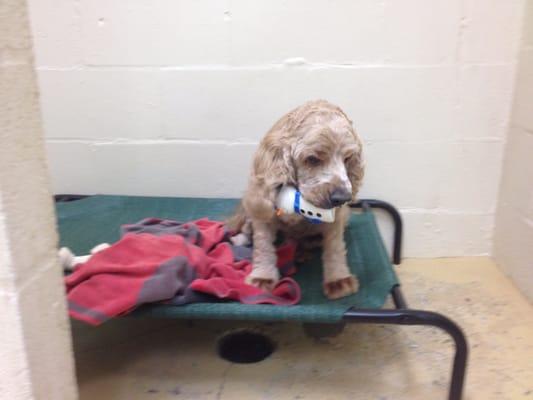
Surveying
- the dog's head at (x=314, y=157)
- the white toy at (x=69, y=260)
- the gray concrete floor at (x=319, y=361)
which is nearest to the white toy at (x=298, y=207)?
the dog's head at (x=314, y=157)

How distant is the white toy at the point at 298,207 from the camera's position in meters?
1.52

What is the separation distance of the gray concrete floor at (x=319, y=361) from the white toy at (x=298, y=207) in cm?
53

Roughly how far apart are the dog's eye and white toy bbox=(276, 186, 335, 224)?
0.34 ft

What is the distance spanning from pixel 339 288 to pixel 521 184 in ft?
3.39

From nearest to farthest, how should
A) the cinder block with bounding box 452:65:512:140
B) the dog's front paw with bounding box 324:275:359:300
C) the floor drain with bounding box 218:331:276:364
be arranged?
the dog's front paw with bounding box 324:275:359:300, the floor drain with bounding box 218:331:276:364, the cinder block with bounding box 452:65:512:140

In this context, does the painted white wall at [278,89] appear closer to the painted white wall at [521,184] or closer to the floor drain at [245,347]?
the painted white wall at [521,184]

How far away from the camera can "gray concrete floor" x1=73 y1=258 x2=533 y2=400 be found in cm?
158

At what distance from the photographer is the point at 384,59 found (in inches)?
86.3

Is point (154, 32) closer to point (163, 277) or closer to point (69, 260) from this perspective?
point (69, 260)

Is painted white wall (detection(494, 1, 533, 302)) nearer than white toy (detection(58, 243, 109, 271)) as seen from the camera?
No

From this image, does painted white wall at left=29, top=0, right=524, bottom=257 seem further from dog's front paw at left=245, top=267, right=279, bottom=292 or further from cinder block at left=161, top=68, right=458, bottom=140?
dog's front paw at left=245, top=267, right=279, bottom=292

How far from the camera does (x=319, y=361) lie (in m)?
1.72

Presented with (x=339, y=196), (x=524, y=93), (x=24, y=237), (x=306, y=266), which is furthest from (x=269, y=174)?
(x=524, y=93)

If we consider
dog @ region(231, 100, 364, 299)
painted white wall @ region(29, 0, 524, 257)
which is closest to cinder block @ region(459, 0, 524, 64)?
painted white wall @ region(29, 0, 524, 257)
